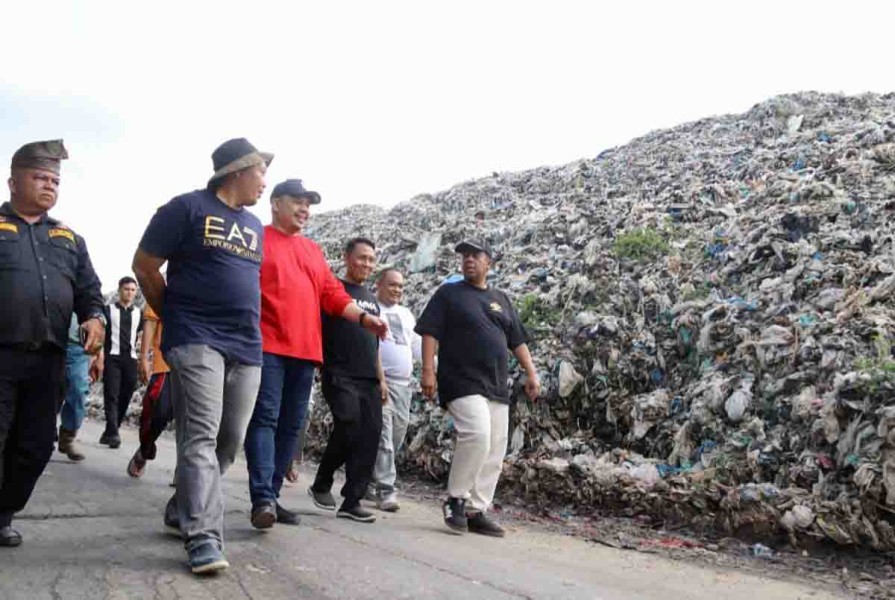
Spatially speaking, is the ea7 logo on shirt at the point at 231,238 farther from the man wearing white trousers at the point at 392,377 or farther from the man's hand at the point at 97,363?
the man wearing white trousers at the point at 392,377

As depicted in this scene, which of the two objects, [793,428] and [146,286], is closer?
[146,286]

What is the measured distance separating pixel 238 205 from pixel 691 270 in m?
6.41

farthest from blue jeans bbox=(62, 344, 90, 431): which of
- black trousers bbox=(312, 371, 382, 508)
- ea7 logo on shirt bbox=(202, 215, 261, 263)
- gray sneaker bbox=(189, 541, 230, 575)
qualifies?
gray sneaker bbox=(189, 541, 230, 575)

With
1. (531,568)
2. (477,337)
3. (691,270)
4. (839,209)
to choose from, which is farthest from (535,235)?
(531,568)

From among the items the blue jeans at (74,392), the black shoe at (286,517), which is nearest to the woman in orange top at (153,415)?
the blue jeans at (74,392)

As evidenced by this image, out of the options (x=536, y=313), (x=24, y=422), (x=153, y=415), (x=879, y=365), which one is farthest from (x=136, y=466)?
(x=879, y=365)

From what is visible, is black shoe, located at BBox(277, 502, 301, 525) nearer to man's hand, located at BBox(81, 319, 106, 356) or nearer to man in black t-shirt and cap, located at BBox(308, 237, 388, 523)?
man in black t-shirt and cap, located at BBox(308, 237, 388, 523)

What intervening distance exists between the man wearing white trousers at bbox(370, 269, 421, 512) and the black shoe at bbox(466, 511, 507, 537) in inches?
38.2

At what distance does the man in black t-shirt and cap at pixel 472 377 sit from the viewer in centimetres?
485

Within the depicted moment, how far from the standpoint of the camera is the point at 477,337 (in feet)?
16.6

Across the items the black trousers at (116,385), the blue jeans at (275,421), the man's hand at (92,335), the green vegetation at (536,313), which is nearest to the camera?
the man's hand at (92,335)

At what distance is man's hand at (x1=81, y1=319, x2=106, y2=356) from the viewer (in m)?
3.55

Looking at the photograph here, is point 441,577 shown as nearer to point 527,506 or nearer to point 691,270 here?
point 527,506

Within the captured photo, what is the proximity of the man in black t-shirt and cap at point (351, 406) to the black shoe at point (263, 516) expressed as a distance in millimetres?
957
